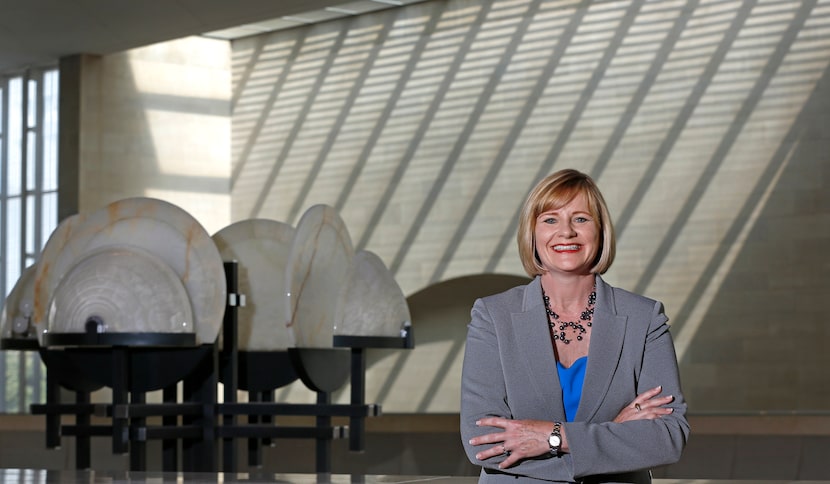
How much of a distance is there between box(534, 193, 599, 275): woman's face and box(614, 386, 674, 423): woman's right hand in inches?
11.7

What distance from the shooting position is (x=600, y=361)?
249 centimetres

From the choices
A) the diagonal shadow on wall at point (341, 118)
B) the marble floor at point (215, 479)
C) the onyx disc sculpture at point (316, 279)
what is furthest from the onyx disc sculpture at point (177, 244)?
the diagonal shadow on wall at point (341, 118)

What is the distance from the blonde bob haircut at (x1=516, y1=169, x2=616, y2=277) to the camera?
2.58 metres

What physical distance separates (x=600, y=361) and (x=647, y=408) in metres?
0.14

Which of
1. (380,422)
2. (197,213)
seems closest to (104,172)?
(197,213)

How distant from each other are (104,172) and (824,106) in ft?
37.0

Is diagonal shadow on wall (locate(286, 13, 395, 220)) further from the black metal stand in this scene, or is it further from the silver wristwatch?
the silver wristwatch

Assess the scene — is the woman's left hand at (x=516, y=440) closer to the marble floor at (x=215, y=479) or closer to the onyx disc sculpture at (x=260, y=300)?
the marble floor at (x=215, y=479)

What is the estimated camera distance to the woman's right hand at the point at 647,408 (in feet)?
8.13

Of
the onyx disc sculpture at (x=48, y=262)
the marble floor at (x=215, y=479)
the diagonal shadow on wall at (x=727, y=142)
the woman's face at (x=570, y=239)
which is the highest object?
the diagonal shadow on wall at (x=727, y=142)

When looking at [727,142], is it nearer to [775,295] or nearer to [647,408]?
[775,295]

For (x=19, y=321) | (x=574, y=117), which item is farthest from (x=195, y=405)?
(x=574, y=117)

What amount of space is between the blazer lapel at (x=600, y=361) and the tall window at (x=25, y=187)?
61.4ft

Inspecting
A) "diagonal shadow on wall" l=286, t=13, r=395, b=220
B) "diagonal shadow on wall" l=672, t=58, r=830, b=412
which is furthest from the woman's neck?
"diagonal shadow on wall" l=286, t=13, r=395, b=220
